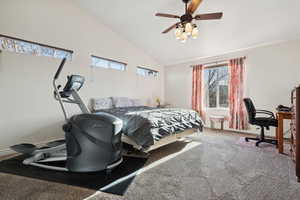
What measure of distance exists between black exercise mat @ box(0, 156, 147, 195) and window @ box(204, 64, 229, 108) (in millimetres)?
3434

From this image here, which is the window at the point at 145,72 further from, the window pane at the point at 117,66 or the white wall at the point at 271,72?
the white wall at the point at 271,72

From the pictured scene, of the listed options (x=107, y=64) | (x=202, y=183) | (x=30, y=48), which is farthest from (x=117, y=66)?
(x=202, y=183)

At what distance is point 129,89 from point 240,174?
3724mm

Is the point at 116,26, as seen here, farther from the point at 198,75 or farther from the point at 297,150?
the point at 297,150

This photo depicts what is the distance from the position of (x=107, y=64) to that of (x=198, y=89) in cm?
295

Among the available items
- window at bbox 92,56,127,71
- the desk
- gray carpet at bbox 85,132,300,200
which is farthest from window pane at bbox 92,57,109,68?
the desk

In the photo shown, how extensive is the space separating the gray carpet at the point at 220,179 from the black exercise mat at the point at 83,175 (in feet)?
0.51

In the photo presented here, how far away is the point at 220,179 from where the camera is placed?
73.4 inches

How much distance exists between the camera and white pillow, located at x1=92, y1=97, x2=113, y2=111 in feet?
12.9

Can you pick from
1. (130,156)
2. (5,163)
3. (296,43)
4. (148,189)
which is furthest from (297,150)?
(5,163)

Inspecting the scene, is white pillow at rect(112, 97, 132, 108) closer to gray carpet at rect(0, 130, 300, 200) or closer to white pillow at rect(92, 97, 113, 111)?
white pillow at rect(92, 97, 113, 111)

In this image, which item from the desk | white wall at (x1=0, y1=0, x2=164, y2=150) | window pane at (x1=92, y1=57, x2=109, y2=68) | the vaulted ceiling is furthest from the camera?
window pane at (x1=92, y1=57, x2=109, y2=68)

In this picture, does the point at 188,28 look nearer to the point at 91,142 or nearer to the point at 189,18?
the point at 189,18

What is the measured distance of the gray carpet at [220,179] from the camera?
1.57 metres
